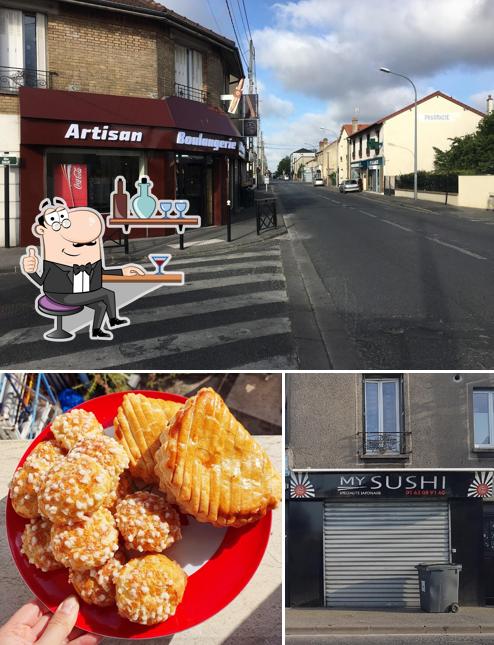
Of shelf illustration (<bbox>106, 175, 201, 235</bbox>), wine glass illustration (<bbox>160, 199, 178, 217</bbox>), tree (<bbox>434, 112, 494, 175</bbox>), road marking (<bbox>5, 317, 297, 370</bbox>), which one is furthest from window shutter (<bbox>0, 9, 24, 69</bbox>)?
tree (<bbox>434, 112, 494, 175</bbox>)

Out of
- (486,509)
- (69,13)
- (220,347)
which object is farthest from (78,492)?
(69,13)

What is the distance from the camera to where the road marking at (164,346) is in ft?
18.1

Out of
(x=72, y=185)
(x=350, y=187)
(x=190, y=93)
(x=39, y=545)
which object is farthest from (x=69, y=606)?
(x=350, y=187)

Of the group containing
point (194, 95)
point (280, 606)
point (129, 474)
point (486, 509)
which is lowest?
point (486, 509)

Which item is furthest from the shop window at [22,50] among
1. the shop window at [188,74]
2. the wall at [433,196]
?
the wall at [433,196]

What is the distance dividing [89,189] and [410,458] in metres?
3.64

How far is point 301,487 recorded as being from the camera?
2.65 m

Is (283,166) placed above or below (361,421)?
above

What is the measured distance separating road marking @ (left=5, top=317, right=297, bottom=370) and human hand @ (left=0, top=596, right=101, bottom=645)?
10.9 feet

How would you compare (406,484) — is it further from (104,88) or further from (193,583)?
(104,88)

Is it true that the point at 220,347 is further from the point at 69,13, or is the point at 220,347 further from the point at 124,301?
the point at 69,13

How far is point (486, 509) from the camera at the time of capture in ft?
13.2

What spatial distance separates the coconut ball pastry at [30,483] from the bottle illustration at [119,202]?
2885 millimetres

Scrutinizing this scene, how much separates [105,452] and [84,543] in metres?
0.28
